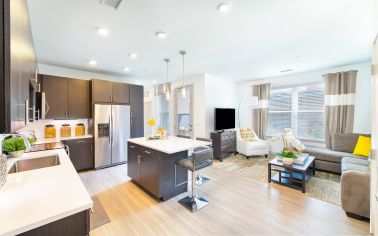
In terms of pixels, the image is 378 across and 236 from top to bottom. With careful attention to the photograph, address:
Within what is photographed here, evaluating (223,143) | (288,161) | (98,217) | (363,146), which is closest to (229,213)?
(288,161)

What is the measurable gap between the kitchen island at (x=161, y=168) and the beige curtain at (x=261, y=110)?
3.38 metres

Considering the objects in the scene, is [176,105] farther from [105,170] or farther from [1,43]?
[1,43]

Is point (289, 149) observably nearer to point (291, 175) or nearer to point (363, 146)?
point (291, 175)

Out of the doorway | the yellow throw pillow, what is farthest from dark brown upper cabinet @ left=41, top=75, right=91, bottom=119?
the yellow throw pillow

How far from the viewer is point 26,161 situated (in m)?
2.08

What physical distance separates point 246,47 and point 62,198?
3.25 m

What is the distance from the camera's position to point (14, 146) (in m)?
1.94

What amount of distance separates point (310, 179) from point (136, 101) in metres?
4.54

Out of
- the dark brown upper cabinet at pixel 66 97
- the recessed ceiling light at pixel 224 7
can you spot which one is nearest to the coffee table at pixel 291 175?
the recessed ceiling light at pixel 224 7

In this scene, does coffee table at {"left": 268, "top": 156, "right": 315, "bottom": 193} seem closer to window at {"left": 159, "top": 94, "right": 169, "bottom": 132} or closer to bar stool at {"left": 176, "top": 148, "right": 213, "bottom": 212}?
bar stool at {"left": 176, "top": 148, "right": 213, "bottom": 212}

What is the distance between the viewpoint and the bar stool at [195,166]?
7.71ft

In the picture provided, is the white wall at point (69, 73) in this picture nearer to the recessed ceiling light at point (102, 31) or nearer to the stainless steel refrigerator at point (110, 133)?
the stainless steel refrigerator at point (110, 133)

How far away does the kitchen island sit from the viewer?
259cm

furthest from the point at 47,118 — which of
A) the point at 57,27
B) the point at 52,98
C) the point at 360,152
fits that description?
the point at 360,152
